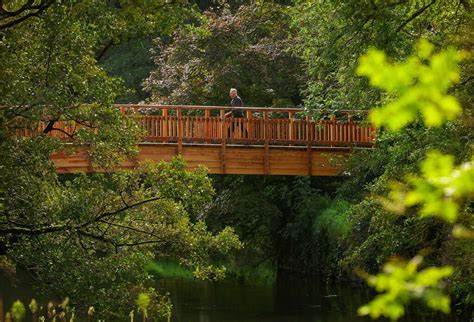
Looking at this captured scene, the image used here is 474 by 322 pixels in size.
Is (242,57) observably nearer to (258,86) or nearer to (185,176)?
(258,86)

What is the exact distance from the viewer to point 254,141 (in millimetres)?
→ 23797

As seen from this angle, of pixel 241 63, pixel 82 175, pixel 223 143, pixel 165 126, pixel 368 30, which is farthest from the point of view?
pixel 241 63

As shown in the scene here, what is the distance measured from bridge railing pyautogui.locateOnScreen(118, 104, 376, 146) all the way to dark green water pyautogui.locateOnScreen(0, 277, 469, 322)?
3.38m

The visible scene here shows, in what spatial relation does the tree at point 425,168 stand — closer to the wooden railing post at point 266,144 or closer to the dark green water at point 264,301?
the dark green water at point 264,301

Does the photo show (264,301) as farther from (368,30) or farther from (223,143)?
(368,30)

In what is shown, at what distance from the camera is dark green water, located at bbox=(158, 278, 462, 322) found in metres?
18.5

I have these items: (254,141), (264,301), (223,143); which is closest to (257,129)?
(254,141)

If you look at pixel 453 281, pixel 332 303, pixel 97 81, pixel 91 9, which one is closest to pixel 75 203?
pixel 97 81

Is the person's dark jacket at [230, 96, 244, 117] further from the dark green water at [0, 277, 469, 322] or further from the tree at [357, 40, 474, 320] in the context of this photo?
the tree at [357, 40, 474, 320]

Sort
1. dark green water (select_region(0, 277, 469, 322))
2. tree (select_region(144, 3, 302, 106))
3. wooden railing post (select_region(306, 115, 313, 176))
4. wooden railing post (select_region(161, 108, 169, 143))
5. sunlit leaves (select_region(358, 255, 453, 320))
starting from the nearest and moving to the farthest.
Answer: sunlit leaves (select_region(358, 255, 453, 320))
dark green water (select_region(0, 277, 469, 322))
wooden railing post (select_region(161, 108, 169, 143))
wooden railing post (select_region(306, 115, 313, 176))
tree (select_region(144, 3, 302, 106))

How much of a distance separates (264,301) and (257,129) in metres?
4.47

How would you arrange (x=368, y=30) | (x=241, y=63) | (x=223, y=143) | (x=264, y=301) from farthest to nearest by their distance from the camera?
(x=241, y=63), (x=223, y=143), (x=264, y=301), (x=368, y=30)

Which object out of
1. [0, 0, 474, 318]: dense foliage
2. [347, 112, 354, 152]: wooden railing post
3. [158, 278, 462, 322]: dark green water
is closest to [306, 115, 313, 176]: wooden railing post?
[347, 112, 354, 152]: wooden railing post

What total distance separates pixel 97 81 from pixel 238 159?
11.3 m
